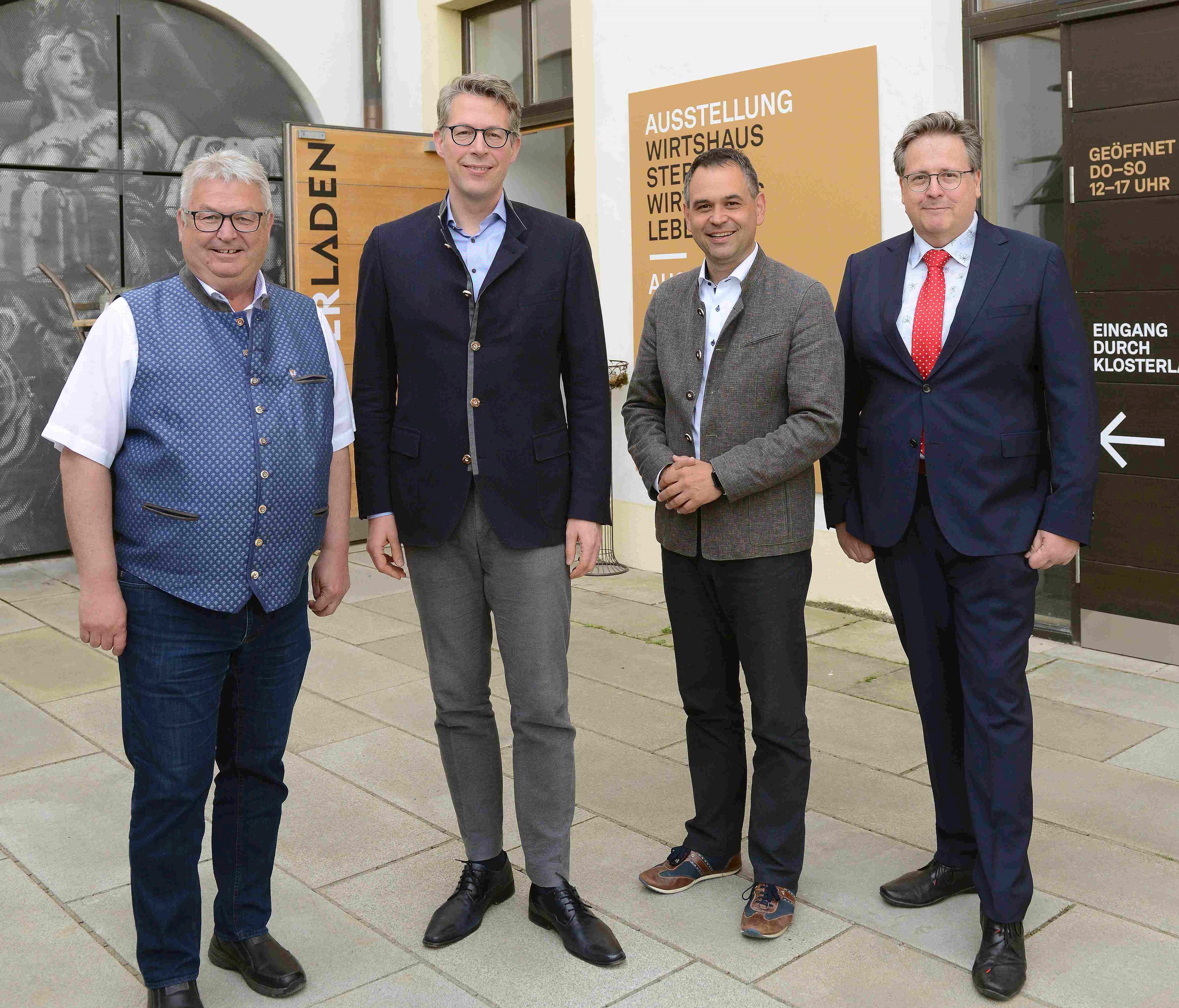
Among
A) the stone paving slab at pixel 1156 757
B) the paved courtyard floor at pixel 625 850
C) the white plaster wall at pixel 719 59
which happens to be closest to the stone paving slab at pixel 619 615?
the paved courtyard floor at pixel 625 850

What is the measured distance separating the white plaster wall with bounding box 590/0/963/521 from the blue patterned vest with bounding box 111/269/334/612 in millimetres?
3733

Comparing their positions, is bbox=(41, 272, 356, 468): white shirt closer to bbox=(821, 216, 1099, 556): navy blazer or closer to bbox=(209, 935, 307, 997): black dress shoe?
bbox=(209, 935, 307, 997): black dress shoe

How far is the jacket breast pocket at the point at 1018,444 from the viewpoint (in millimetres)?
2877

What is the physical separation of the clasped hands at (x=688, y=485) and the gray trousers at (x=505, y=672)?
30 cm

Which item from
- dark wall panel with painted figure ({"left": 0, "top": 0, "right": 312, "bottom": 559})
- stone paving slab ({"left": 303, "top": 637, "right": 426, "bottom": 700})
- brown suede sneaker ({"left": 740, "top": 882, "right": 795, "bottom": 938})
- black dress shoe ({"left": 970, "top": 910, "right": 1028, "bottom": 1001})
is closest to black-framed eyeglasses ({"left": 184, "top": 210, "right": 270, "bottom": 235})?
brown suede sneaker ({"left": 740, "top": 882, "right": 795, "bottom": 938})

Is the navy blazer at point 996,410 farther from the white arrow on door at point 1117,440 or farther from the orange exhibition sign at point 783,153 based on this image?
the orange exhibition sign at point 783,153

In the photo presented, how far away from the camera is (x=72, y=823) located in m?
3.78

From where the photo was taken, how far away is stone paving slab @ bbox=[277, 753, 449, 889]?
3.46 metres

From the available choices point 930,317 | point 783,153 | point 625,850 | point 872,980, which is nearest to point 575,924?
point 625,850

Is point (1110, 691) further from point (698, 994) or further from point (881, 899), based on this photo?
point (698, 994)

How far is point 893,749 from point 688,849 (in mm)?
1222

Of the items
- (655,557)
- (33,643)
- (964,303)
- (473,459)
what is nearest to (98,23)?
(33,643)

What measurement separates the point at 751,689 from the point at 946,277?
1075 mm

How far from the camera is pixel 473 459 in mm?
2932
